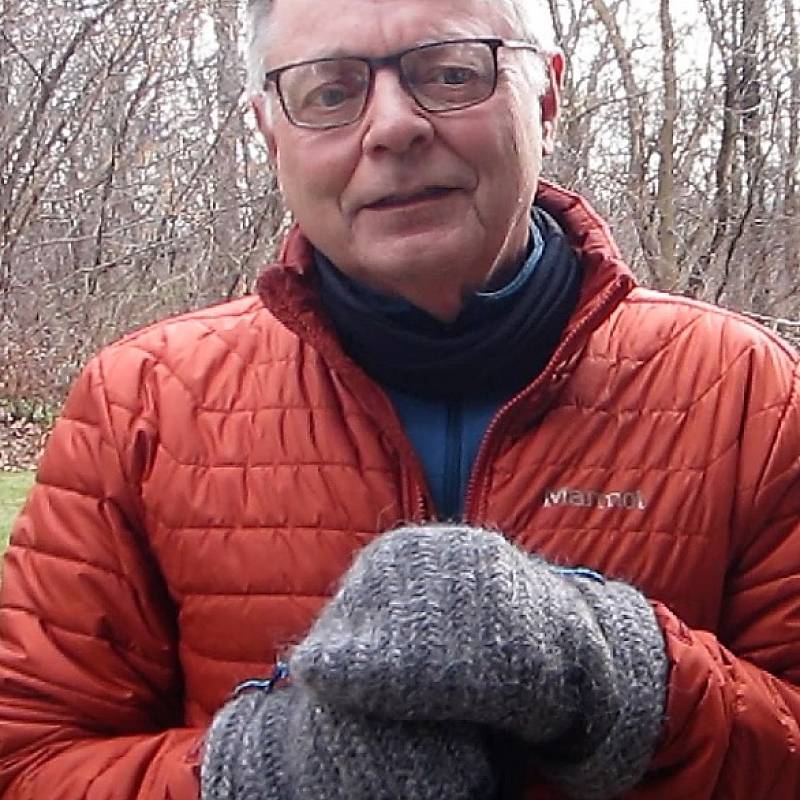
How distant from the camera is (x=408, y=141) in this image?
5.27ft

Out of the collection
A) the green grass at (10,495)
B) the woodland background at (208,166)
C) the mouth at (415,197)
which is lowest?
the green grass at (10,495)

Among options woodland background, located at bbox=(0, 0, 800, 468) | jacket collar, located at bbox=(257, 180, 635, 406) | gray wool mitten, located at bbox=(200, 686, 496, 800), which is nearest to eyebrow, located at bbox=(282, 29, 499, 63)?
jacket collar, located at bbox=(257, 180, 635, 406)

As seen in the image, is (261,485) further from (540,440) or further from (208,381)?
(540,440)

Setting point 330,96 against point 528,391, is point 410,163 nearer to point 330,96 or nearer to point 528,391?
point 330,96

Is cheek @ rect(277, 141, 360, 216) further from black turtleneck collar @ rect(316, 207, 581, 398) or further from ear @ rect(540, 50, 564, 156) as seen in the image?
ear @ rect(540, 50, 564, 156)

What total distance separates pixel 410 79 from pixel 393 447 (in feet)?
1.45

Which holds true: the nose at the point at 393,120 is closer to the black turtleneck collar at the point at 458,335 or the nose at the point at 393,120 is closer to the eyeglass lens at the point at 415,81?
the eyeglass lens at the point at 415,81

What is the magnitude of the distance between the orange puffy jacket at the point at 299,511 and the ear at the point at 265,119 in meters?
0.14

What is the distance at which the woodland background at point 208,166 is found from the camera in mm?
9742

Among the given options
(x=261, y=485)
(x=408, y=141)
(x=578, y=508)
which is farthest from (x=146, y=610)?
(x=408, y=141)

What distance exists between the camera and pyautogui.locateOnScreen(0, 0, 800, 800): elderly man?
1.61 m

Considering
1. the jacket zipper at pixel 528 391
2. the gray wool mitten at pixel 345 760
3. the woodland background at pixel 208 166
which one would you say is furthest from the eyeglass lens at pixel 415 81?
the woodland background at pixel 208 166

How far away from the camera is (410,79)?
1622mm

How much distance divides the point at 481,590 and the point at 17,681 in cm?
66
